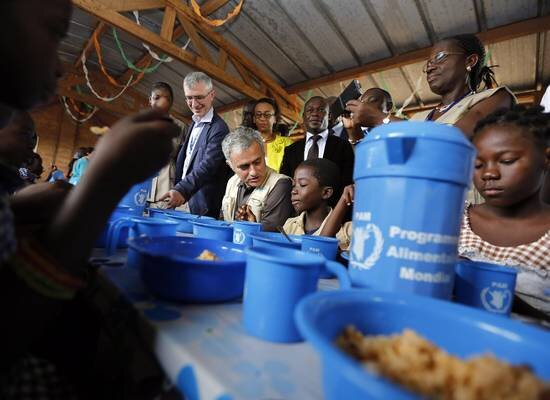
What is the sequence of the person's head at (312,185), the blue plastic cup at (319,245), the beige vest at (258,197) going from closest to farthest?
the blue plastic cup at (319,245) → the person's head at (312,185) → the beige vest at (258,197)

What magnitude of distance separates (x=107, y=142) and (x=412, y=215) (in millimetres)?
426

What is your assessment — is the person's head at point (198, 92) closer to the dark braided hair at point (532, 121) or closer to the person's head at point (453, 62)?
the person's head at point (453, 62)

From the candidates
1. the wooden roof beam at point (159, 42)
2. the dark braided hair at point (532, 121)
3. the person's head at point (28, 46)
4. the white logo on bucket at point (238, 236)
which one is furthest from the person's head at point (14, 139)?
the wooden roof beam at point (159, 42)

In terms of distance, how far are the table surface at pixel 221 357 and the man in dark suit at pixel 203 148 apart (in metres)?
1.76

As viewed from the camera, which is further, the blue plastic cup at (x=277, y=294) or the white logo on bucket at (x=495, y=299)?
the white logo on bucket at (x=495, y=299)

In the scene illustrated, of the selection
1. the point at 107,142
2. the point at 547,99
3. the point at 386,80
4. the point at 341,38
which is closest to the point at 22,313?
the point at 107,142

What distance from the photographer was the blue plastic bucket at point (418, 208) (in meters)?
0.42

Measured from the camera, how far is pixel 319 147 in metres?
2.41

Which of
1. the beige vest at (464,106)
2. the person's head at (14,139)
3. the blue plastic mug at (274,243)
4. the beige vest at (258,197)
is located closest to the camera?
the blue plastic mug at (274,243)

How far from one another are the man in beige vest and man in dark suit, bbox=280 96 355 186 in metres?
0.53

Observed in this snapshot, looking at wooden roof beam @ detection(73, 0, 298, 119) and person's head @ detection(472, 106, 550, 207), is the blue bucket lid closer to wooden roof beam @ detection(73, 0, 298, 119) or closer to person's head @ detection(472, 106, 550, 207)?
person's head @ detection(472, 106, 550, 207)

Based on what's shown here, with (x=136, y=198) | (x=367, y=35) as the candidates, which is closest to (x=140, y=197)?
(x=136, y=198)

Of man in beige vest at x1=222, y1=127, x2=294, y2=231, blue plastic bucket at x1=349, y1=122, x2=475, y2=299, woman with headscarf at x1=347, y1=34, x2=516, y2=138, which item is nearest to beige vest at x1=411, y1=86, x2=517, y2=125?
woman with headscarf at x1=347, y1=34, x2=516, y2=138

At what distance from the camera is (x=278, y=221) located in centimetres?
181
